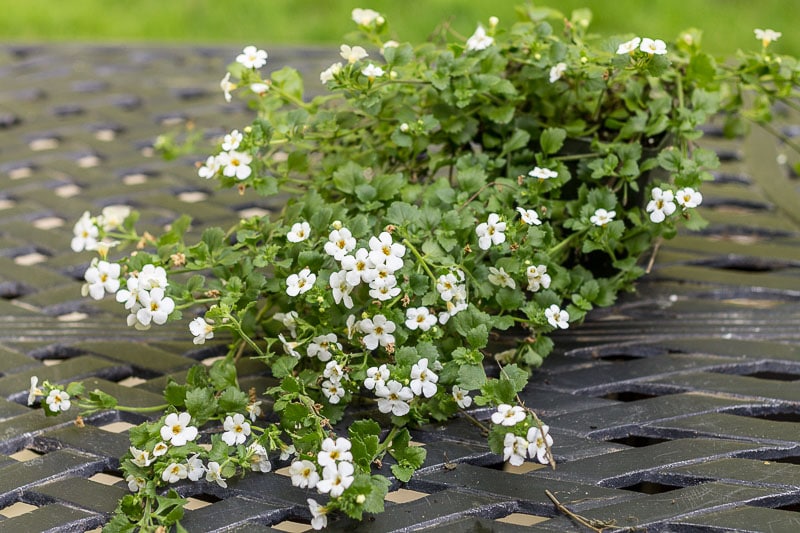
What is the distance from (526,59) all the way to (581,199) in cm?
18

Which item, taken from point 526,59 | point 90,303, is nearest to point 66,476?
point 90,303

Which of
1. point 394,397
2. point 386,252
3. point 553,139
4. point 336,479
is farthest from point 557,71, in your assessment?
point 336,479

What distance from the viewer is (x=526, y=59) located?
1.08 m

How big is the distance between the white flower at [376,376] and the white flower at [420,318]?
5 cm

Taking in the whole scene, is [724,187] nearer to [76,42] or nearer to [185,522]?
[185,522]

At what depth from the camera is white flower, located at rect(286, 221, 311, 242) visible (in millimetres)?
958

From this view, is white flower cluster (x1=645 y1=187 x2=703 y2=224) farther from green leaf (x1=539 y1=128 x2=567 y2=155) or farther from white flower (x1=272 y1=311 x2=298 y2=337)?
white flower (x1=272 y1=311 x2=298 y2=337)

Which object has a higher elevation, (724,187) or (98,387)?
(724,187)

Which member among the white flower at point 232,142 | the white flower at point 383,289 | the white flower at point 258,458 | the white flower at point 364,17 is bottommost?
the white flower at point 258,458

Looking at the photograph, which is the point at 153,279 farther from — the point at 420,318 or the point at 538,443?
the point at 538,443

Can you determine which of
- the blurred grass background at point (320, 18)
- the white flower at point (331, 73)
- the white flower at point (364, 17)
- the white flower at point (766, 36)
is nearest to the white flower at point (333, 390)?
the white flower at point (331, 73)

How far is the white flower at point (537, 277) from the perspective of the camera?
38.2 inches

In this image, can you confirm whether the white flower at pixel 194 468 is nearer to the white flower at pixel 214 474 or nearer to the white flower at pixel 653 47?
the white flower at pixel 214 474

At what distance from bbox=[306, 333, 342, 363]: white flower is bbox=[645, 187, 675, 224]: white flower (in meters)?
0.37
